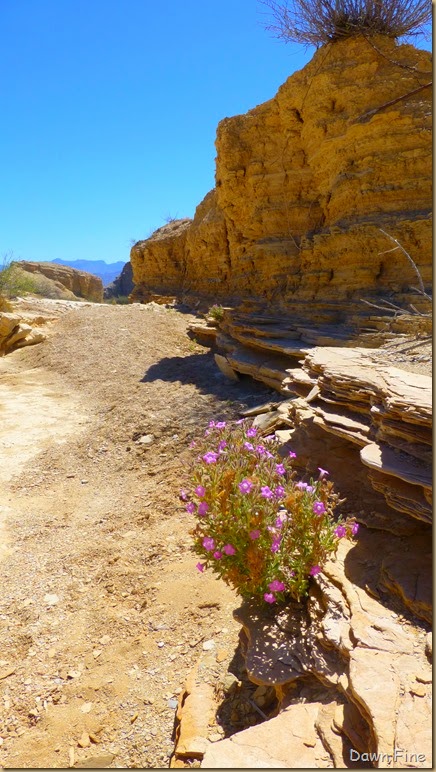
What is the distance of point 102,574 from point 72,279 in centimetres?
3238

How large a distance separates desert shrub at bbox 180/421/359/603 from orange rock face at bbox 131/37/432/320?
323 cm

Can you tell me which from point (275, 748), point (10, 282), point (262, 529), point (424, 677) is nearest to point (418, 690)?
point (424, 677)

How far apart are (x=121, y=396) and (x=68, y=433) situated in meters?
1.36

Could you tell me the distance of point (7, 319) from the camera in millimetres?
11781

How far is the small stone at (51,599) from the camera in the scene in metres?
3.49

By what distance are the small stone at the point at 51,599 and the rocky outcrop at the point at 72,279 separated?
29210 mm

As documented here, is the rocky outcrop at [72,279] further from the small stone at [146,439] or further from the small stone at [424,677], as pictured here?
the small stone at [424,677]

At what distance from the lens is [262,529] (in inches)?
87.5

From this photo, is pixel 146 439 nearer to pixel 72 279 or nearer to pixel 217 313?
pixel 217 313

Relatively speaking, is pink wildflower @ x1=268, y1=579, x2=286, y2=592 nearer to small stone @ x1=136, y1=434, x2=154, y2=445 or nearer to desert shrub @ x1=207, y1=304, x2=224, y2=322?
small stone @ x1=136, y1=434, x2=154, y2=445

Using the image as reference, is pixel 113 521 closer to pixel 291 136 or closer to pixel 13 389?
pixel 13 389

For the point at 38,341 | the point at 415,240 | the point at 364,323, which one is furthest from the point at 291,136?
the point at 38,341

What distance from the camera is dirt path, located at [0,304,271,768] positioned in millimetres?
2508

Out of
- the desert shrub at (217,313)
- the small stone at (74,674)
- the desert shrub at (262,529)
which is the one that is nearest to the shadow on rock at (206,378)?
the desert shrub at (217,313)
